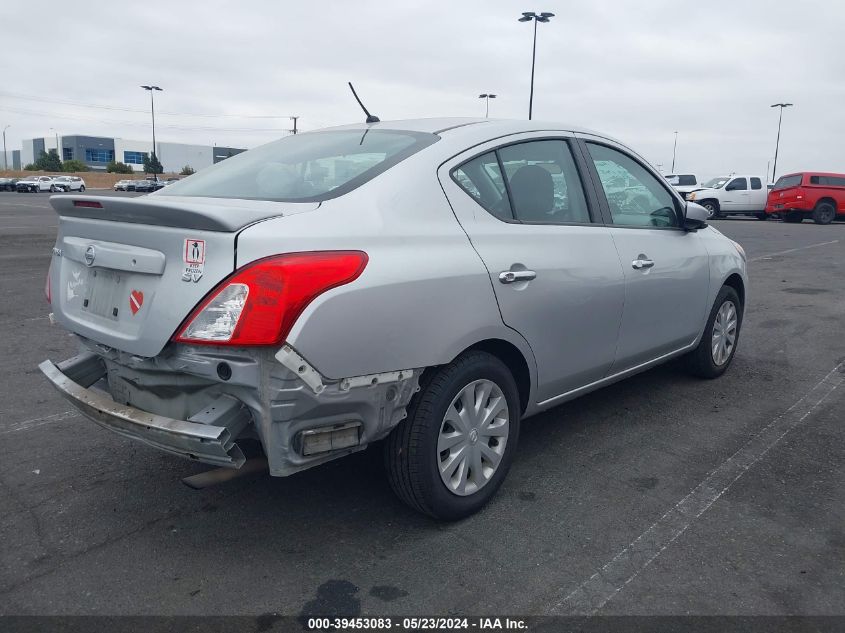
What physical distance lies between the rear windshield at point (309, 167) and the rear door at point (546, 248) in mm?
300

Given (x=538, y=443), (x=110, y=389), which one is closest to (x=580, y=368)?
(x=538, y=443)

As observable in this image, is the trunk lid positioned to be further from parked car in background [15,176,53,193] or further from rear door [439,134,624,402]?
parked car in background [15,176,53,193]

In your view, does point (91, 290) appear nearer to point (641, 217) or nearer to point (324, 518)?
point (324, 518)

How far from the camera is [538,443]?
4.09 meters

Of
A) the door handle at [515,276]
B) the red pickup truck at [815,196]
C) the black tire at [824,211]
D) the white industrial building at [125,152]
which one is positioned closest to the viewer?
the door handle at [515,276]

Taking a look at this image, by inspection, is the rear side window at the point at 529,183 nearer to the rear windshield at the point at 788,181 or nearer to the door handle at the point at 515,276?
the door handle at the point at 515,276

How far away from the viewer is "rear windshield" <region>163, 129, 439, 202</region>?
9.92ft

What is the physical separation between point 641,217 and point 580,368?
1.13 metres

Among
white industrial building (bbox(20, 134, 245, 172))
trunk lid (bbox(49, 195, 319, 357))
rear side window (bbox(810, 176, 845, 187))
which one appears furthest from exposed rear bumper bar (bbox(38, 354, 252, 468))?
white industrial building (bbox(20, 134, 245, 172))

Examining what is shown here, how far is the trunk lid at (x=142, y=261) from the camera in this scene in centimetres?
253

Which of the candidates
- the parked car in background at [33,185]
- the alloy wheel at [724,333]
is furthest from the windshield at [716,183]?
the parked car in background at [33,185]

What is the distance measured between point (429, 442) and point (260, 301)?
90cm

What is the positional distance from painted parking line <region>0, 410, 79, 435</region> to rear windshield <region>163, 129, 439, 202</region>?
1.65 metres

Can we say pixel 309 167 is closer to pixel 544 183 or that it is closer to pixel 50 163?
pixel 544 183
